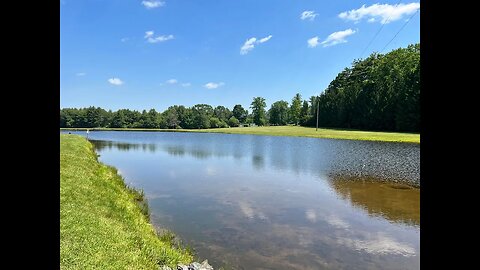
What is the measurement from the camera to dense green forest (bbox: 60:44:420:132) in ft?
271

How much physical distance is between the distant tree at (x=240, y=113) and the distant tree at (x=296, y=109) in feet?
104

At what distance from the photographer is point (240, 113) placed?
17725 centimetres

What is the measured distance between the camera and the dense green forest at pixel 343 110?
8269 cm

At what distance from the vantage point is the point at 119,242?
805 cm

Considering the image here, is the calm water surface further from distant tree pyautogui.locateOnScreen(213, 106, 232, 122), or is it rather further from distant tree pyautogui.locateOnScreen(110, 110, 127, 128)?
distant tree pyautogui.locateOnScreen(213, 106, 232, 122)

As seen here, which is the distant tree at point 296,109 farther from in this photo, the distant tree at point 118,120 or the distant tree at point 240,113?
the distant tree at point 118,120

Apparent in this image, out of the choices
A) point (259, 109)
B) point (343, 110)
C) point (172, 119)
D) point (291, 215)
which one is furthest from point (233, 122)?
point (291, 215)

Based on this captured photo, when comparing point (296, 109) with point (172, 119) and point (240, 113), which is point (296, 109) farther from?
point (172, 119)

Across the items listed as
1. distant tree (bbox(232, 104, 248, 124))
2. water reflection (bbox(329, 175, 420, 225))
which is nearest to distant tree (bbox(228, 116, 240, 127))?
distant tree (bbox(232, 104, 248, 124))

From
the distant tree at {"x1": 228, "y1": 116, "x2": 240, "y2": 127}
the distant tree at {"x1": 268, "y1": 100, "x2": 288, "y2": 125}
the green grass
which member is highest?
the distant tree at {"x1": 268, "y1": 100, "x2": 288, "y2": 125}

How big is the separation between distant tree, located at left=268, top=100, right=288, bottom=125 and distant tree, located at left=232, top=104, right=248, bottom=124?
2005 cm

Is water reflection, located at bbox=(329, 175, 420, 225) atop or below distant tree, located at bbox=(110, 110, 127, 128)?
below
